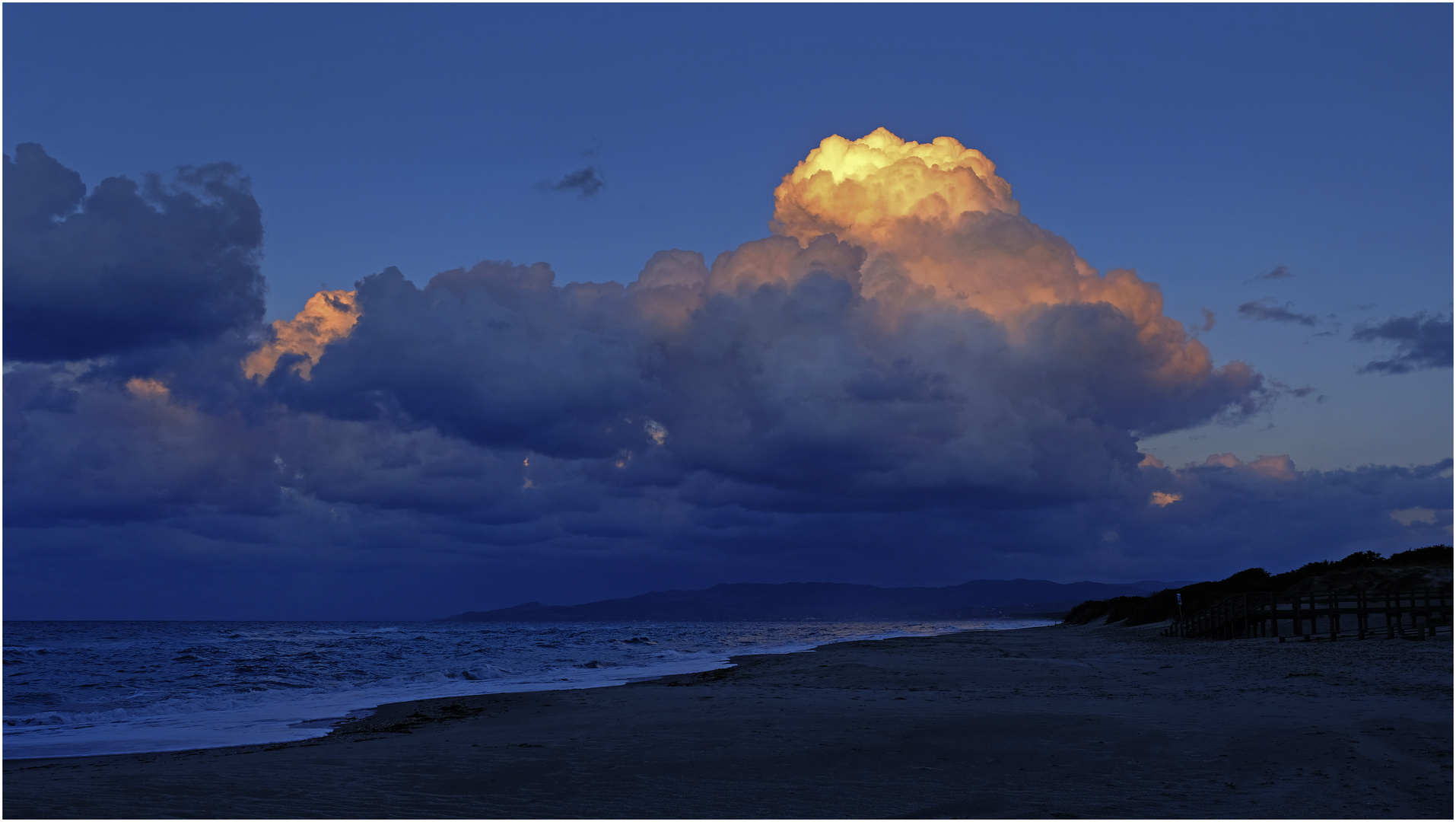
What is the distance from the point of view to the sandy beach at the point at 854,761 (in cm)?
828

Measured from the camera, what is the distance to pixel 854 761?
10.3 m

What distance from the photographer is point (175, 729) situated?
16.8 metres

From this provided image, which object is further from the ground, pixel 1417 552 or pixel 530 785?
pixel 1417 552

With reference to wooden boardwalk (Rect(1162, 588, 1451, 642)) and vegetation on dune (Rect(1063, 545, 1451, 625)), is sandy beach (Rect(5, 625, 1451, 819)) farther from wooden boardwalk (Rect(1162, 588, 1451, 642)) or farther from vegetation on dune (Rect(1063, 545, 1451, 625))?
vegetation on dune (Rect(1063, 545, 1451, 625))

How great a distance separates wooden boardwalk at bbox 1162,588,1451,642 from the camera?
29.8 m

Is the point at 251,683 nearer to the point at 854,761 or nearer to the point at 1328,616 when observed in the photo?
the point at 854,761

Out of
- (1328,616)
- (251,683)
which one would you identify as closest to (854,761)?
(251,683)

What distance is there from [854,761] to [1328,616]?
35430 millimetres

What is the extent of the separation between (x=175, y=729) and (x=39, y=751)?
2.60m

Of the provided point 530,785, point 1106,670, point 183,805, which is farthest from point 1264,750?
point 1106,670

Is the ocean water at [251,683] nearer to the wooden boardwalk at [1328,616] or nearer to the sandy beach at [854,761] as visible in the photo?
the sandy beach at [854,761]

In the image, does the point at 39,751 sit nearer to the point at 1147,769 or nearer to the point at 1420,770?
the point at 1147,769

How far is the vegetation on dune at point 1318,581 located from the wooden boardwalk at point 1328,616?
88 cm

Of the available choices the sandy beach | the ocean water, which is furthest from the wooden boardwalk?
the ocean water
